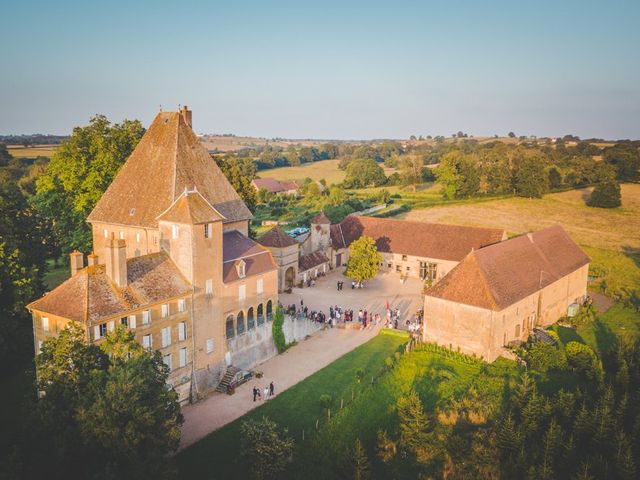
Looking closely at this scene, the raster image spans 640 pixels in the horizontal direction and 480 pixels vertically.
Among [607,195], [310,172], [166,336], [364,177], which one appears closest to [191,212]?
[166,336]

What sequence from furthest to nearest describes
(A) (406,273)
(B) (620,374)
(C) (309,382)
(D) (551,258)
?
(A) (406,273)
(D) (551,258)
(C) (309,382)
(B) (620,374)

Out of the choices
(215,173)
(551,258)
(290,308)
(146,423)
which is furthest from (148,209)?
(551,258)

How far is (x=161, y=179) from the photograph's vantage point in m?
37.4

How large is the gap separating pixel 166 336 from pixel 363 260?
24.6 m

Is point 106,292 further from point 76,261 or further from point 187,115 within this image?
point 187,115

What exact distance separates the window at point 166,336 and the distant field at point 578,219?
46.9 m

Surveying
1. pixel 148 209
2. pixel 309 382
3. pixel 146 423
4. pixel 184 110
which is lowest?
pixel 309 382

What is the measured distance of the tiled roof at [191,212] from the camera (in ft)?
101

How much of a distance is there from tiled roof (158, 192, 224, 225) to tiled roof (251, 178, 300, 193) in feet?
288

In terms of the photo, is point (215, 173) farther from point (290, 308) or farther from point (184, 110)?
point (290, 308)

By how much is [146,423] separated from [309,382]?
13.8 metres

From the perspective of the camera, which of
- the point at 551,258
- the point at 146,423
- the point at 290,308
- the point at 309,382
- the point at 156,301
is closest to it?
the point at 146,423

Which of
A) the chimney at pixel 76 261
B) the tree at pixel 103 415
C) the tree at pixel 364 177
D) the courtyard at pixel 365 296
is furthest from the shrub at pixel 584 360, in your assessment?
the tree at pixel 364 177

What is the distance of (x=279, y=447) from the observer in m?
23.8
